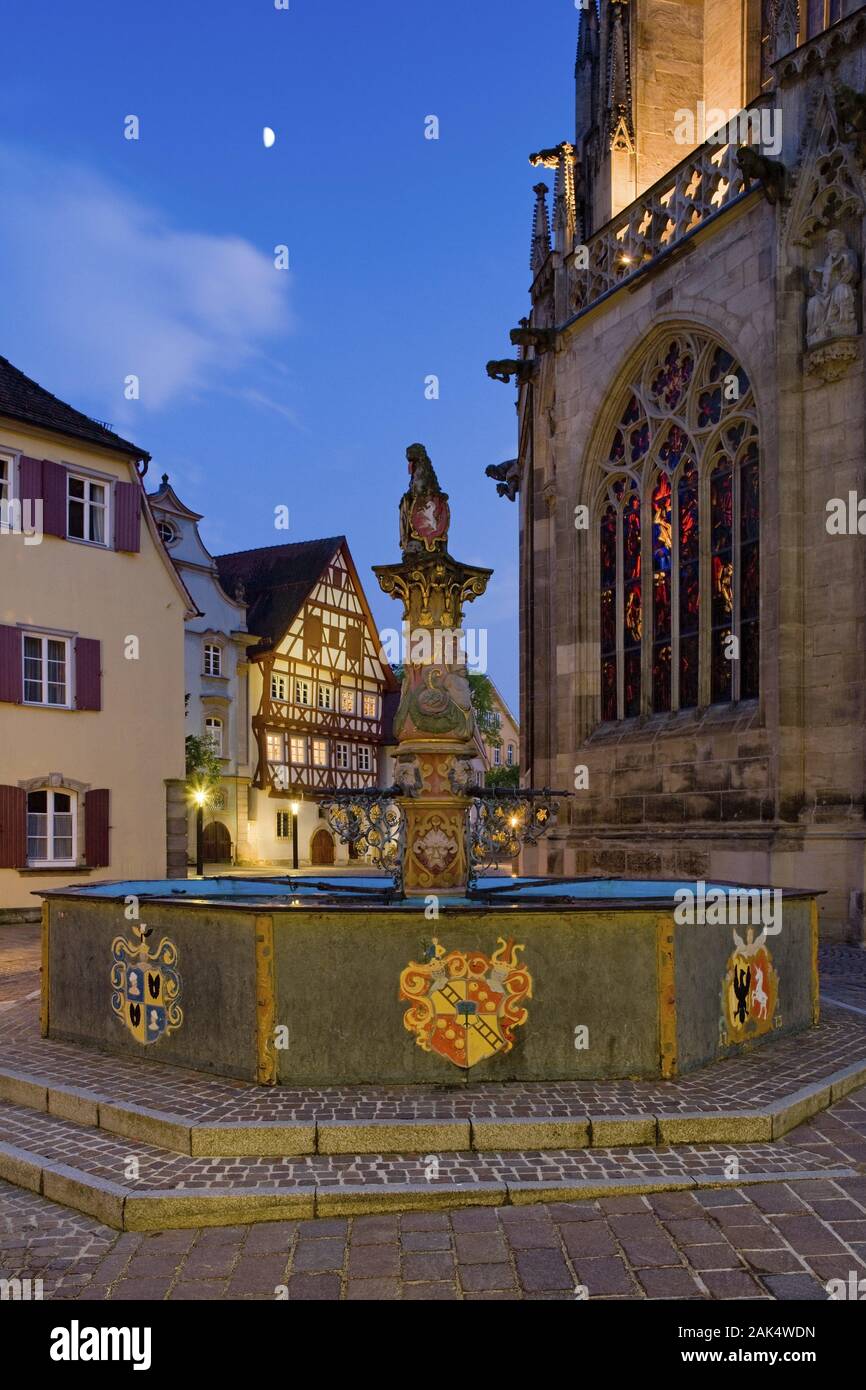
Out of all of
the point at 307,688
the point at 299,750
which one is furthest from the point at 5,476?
the point at 307,688

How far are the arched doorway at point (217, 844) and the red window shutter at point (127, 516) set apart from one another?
62.4 feet

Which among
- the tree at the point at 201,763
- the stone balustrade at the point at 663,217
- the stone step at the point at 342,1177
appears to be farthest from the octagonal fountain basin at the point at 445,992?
the tree at the point at 201,763

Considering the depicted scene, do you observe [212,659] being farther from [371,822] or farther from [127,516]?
[371,822]

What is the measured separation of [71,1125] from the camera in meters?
5.51

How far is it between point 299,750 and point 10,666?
77.0 feet

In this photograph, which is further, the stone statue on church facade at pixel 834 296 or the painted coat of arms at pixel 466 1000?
the stone statue on church facade at pixel 834 296

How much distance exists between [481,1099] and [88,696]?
612 inches

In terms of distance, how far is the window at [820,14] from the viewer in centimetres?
1464

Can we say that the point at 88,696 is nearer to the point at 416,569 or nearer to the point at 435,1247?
the point at 416,569

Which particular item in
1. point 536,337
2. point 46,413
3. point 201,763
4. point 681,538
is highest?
point 536,337

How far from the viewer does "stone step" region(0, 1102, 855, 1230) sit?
4.33 m

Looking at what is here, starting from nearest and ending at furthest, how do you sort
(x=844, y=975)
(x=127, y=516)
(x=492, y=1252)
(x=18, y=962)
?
(x=492, y=1252) < (x=844, y=975) < (x=18, y=962) < (x=127, y=516)

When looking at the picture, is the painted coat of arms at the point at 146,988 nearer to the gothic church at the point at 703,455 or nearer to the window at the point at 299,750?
the gothic church at the point at 703,455

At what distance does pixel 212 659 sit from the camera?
3806 cm
